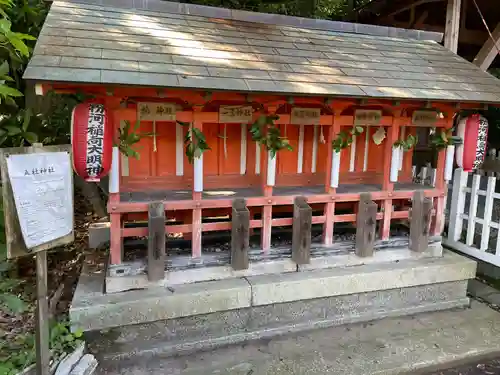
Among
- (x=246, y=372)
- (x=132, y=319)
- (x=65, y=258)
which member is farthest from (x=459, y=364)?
(x=65, y=258)

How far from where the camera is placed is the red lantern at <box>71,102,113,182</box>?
3.39 meters

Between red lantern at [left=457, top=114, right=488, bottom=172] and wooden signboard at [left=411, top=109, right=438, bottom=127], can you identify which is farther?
red lantern at [left=457, top=114, right=488, bottom=172]

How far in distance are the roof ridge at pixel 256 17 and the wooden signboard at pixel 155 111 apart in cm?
179

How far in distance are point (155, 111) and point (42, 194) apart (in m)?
1.51

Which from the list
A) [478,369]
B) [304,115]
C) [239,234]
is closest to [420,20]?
[304,115]

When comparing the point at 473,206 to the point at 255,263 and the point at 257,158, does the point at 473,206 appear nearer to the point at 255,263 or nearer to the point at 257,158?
the point at 257,158

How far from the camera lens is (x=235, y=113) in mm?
4086

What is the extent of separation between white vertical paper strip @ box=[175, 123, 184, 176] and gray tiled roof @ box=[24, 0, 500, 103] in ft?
3.02

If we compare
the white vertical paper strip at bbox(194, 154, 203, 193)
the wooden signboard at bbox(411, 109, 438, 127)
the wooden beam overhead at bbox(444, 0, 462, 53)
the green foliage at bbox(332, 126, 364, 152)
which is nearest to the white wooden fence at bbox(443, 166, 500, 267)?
the wooden signboard at bbox(411, 109, 438, 127)

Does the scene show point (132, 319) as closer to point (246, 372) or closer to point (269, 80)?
point (246, 372)

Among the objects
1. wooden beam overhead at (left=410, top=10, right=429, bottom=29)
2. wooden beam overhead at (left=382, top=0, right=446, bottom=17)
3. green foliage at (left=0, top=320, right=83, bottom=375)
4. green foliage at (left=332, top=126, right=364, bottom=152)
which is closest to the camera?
green foliage at (left=0, top=320, right=83, bottom=375)

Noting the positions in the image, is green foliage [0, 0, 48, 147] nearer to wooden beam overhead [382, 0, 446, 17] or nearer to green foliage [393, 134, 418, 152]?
green foliage [393, 134, 418, 152]

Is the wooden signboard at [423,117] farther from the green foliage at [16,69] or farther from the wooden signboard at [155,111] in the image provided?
the green foliage at [16,69]

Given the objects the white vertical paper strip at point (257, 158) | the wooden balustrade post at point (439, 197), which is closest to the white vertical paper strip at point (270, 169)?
the white vertical paper strip at point (257, 158)
